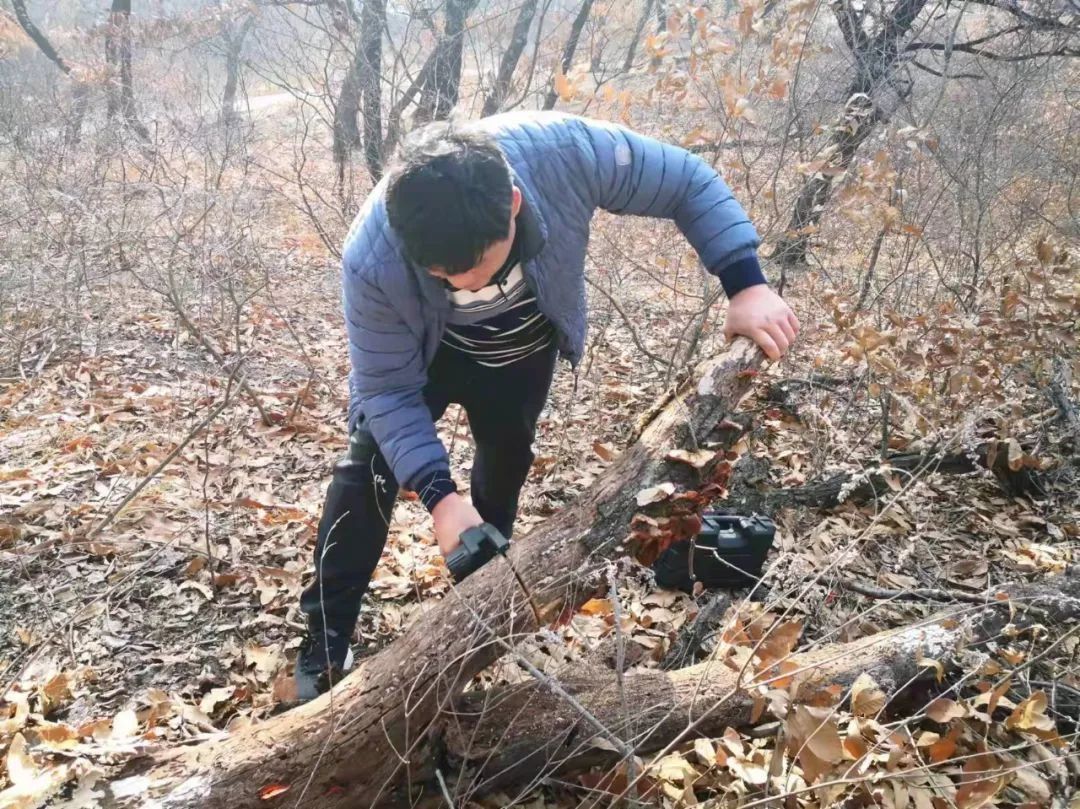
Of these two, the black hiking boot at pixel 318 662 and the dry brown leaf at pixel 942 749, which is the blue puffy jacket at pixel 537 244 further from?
the dry brown leaf at pixel 942 749

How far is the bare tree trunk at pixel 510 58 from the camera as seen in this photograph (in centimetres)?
677

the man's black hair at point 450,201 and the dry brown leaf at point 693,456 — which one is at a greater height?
the man's black hair at point 450,201

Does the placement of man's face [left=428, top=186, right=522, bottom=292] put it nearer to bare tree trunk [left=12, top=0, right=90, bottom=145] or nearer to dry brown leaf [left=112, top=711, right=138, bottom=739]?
dry brown leaf [left=112, top=711, right=138, bottom=739]

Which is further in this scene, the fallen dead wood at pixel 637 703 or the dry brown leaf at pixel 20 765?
the fallen dead wood at pixel 637 703

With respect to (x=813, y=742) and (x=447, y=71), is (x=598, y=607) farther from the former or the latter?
(x=447, y=71)

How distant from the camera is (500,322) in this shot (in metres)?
1.91

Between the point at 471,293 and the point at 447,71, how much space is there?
18.3 feet

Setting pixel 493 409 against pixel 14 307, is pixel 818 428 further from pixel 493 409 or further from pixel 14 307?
pixel 14 307

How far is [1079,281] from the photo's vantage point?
2.92m

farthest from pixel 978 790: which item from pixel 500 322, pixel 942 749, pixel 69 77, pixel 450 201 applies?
pixel 69 77

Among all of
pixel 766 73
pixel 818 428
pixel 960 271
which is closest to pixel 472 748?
pixel 818 428

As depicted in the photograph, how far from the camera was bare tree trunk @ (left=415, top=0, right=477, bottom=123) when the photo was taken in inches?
245

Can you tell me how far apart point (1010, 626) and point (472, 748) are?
146 centimetres

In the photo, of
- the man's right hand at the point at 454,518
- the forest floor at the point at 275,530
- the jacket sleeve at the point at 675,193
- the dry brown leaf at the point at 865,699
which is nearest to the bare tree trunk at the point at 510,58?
the forest floor at the point at 275,530
